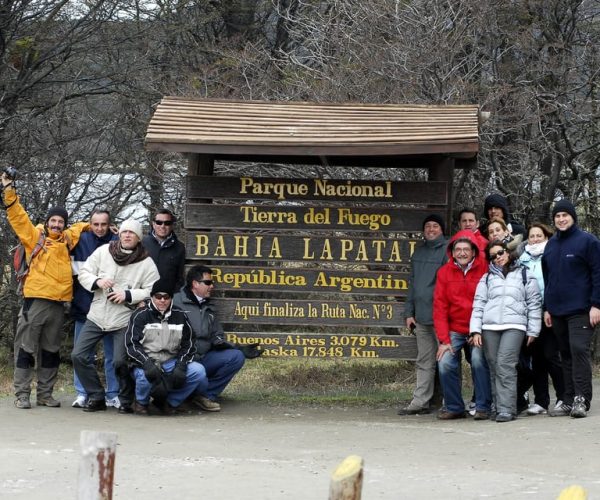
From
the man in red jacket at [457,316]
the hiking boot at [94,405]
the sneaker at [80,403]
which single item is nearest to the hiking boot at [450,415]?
the man in red jacket at [457,316]

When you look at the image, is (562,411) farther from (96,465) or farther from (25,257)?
(96,465)

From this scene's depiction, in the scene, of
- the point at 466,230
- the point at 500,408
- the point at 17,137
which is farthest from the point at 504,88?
the point at 17,137

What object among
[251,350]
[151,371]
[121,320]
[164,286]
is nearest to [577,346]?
[251,350]

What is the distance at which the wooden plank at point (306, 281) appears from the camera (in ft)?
33.8

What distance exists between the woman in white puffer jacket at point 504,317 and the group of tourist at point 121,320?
2.11m

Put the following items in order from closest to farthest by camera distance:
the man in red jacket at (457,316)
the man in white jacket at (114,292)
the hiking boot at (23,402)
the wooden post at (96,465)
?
the wooden post at (96,465) → the man in red jacket at (457,316) → the man in white jacket at (114,292) → the hiking boot at (23,402)

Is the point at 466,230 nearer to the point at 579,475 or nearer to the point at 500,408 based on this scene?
the point at 500,408

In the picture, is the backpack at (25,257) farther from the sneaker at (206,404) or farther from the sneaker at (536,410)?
the sneaker at (536,410)

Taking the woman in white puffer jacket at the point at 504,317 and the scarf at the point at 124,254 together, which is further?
the scarf at the point at 124,254

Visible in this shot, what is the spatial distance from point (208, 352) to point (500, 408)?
8.80 ft

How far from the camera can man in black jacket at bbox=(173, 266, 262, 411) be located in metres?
10.1

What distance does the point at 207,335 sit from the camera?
10109 mm

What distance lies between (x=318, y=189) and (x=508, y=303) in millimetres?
2102

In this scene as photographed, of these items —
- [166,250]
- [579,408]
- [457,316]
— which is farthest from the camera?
[166,250]
